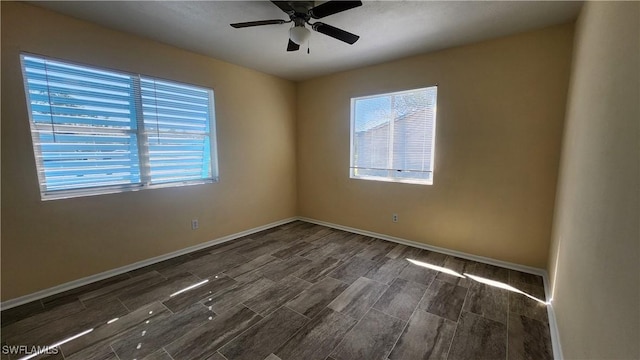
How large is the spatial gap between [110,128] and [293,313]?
8.79 ft

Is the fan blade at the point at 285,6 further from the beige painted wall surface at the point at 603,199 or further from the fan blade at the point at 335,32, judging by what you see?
the beige painted wall surface at the point at 603,199

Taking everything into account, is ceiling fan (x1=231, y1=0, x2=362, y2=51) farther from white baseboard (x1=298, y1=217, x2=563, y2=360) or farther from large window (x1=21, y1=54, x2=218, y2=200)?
white baseboard (x1=298, y1=217, x2=563, y2=360)

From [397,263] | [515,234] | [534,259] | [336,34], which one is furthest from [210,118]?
[534,259]

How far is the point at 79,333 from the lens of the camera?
188 centimetres

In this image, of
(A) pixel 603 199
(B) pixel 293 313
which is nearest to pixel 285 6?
(A) pixel 603 199

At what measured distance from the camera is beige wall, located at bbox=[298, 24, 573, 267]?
2.56 meters

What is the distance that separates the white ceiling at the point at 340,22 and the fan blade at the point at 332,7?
1.34 ft

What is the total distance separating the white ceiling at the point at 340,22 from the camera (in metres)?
2.14

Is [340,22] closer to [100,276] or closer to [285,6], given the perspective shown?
[285,6]

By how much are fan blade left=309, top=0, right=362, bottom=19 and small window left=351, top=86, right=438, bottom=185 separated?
1904 mm

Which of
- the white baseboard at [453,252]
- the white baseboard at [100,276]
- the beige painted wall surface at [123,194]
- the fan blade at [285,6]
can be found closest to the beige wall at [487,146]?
the white baseboard at [453,252]

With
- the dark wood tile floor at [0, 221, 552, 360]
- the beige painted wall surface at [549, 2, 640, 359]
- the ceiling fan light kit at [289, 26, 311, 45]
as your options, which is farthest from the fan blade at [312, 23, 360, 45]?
the dark wood tile floor at [0, 221, 552, 360]

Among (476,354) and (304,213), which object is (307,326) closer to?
(476,354)

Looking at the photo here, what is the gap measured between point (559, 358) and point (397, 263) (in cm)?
155
